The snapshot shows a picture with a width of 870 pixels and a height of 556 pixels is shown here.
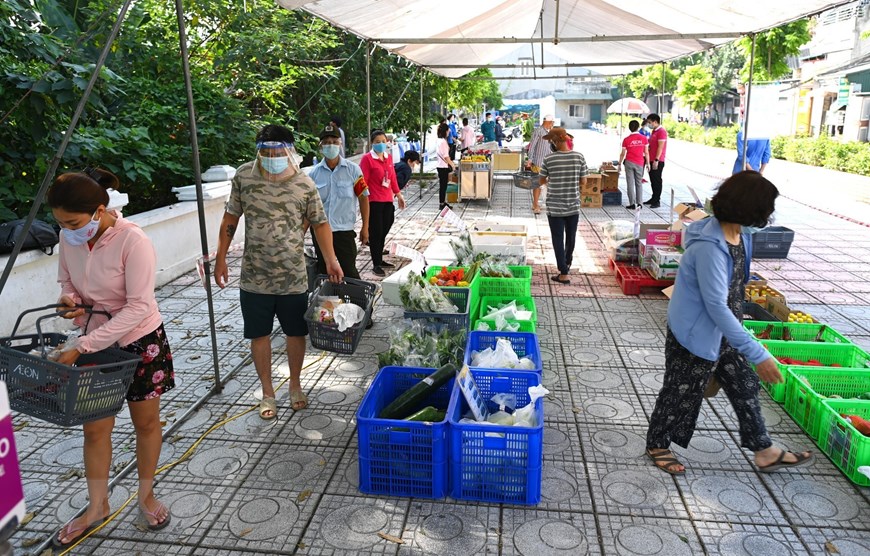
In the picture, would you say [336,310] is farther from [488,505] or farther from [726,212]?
[726,212]

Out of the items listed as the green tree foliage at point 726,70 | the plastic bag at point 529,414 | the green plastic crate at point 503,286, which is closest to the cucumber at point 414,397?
the plastic bag at point 529,414

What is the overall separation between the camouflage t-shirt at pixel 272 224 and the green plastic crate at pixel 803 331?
11.9 feet

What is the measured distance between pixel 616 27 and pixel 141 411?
→ 8.90m

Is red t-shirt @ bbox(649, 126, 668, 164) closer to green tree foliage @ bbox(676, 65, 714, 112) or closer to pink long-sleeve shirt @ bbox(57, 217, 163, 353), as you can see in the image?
pink long-sleeve shirt @ bbox(57, 217, 163, 353)

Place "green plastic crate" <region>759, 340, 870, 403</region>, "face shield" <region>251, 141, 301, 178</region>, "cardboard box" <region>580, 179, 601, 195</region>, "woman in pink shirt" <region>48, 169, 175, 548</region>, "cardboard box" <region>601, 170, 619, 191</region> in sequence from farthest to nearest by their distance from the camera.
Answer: "cardboard box" <region>601, 170, 619, 191</region> → "cardboard box" <region>580, 179, 601, 195</region> → "green plastic crate" <region>759, 340, 870, 403</region> → "face shield" <region>251, 141, 301, 178</region> → "woman in pink shirt" <region>48, 169, 175, 548</region>

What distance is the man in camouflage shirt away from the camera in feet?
13.2

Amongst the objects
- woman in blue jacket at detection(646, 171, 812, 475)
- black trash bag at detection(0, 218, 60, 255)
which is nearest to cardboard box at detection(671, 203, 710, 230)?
woman in blue jacket at detection(646, 171, 812, 475)

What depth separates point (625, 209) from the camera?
1374 centimetres

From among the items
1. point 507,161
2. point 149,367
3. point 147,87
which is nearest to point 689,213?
point 149,367

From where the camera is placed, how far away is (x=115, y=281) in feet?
9.55

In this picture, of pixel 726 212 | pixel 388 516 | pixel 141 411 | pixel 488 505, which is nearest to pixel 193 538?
pixel 141 411

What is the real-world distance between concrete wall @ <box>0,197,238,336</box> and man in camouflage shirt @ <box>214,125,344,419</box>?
9.34 feet

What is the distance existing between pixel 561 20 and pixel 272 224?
26.6ft

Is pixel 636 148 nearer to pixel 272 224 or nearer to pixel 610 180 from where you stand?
pixel 610 180
